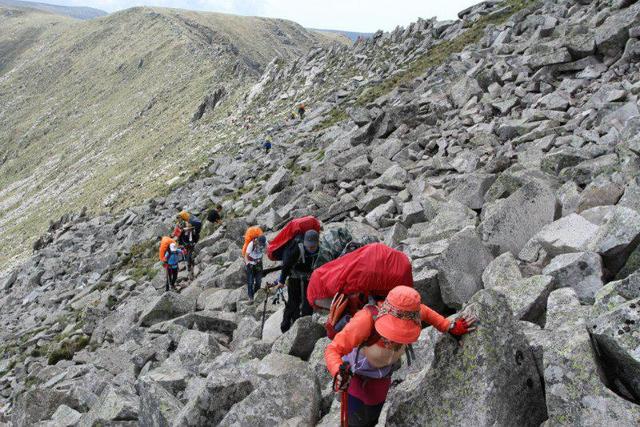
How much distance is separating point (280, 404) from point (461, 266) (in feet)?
12.6

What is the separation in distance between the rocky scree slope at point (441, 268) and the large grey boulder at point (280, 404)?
25mm

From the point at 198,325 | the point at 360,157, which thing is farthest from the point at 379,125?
the point at 198,325

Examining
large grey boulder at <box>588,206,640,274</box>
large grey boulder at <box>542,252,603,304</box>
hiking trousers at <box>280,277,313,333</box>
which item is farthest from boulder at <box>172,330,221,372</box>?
large grey boulder at <box>588,206,640,274</box>

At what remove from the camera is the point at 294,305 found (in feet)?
33.1

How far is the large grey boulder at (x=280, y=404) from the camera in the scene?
6.67 m

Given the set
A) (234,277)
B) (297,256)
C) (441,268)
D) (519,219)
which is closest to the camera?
(441,268)

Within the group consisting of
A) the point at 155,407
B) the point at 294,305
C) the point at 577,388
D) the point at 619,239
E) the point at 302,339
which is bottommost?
the point at 155,407

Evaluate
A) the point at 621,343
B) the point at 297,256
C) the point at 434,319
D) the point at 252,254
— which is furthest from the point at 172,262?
the point at 621,343

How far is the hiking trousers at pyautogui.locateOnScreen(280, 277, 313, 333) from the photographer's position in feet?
32.5

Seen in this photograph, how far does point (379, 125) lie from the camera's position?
73.6 feet

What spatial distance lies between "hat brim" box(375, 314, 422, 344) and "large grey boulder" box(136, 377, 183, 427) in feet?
13.9

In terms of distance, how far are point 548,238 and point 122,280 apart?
60.5ft

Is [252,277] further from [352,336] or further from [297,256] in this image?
[352,336]

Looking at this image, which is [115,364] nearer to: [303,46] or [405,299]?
[405,299]
